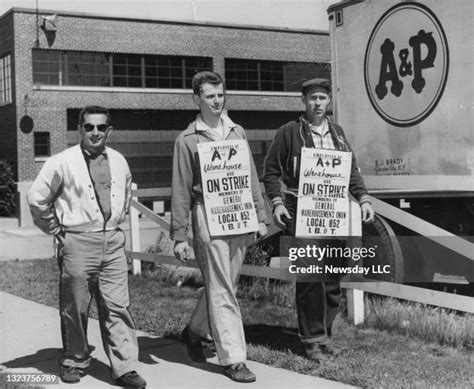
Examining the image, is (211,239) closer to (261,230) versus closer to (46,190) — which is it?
(261,230)

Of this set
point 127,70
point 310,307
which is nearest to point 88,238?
point 310,307

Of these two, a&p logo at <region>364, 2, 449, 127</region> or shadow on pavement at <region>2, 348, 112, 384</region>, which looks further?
a&p logo at <region>364, 2, 449, 127</region>

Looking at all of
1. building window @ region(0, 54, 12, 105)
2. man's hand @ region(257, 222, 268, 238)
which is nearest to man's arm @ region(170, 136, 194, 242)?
man's hand @ region(257, 222, 268, 238)

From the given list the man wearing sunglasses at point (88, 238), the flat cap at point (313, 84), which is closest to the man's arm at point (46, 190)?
the man wearing sunglasses at point (88, 238)

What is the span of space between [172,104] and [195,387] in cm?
2567

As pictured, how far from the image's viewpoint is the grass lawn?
4562 mm

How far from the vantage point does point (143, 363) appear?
16.7 ft

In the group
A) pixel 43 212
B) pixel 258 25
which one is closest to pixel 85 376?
pixel 43 212

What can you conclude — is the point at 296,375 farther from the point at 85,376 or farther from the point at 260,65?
the point at 260,65

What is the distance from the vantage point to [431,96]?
6609 millimetres

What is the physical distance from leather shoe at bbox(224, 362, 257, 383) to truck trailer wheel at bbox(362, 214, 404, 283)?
252cm

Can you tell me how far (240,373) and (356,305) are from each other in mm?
1955

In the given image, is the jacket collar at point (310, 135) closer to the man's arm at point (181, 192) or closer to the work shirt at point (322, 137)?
the work shirt at point (322, 137)

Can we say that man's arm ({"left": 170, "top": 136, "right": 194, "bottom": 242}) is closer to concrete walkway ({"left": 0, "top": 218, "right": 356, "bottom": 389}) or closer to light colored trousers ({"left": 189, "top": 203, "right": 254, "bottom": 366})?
light colored trousers ({"left": 189, "top": 203, "right": 254, "bottom": 366})
